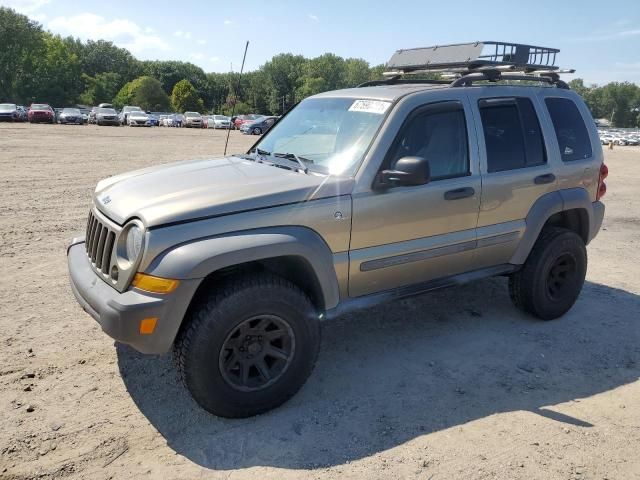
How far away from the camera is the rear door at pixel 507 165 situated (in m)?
4.04

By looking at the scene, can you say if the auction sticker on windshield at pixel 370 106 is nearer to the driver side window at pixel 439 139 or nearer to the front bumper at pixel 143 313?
the driver side window at pixel 439 139

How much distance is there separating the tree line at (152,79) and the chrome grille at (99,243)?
50.2 meters

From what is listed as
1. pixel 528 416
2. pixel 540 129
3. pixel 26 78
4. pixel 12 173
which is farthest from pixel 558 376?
pixel 26 78

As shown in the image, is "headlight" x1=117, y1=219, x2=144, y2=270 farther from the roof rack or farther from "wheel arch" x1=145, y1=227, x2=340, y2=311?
the roof rack

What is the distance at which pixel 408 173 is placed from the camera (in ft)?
10.8

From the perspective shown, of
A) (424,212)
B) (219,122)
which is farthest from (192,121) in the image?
(424,212)

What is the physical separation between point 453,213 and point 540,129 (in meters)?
1.28

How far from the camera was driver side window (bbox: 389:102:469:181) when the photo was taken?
3.68 m

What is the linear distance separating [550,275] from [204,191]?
3167 millimetres

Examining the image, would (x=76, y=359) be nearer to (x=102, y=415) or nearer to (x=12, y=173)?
(x=102, y=415)

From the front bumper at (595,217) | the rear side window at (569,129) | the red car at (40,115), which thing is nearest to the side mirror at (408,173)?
the rear side window at (569,129)

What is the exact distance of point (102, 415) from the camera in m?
3.16

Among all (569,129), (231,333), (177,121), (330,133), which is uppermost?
(177,121)

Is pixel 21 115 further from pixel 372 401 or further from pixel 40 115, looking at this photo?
pixel 372 401
